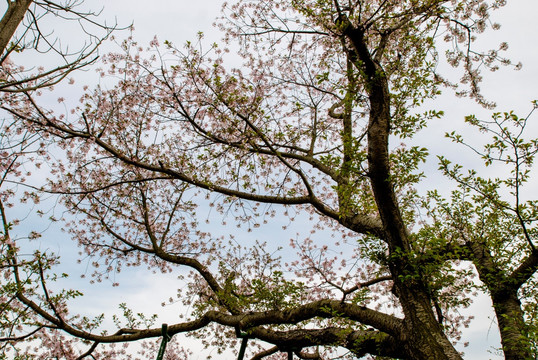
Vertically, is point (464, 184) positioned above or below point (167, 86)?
below

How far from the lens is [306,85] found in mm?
7797

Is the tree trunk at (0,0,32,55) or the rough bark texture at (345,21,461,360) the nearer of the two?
the tree trunk at (0,0,32,55)

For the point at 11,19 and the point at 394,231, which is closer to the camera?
the point at 11,19

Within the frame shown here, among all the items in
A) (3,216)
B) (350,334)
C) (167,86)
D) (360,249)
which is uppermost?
(167,86)

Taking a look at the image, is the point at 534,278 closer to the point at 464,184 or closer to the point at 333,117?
the point at 464,184

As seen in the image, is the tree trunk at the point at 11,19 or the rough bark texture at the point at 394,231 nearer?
the tree trunk at the point at 11,19

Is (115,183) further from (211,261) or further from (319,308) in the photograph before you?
(319,308)

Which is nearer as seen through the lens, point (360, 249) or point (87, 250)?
point (360, 249)

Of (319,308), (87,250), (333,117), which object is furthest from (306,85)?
(87,250)

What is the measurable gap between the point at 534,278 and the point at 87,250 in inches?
389

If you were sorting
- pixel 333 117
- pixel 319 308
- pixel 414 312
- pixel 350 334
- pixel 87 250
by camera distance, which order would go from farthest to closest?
1. pixel 87 250
2. pixel 333 117
3. pixel 319 308
4. pixel 350 334
5. pixel 414 312

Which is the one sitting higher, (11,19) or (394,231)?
(11,19)

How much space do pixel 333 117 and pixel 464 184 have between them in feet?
14.9

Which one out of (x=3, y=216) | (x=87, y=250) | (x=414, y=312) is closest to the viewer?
(x=414, y=312)
